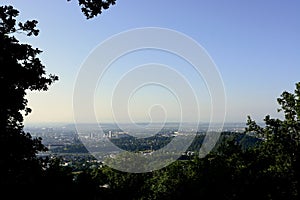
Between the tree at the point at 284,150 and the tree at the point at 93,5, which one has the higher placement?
the tree at the point at 93,5

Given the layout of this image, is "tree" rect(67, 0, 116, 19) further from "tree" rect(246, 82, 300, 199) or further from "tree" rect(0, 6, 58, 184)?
"tree" rect(246, 82, 300, 199)

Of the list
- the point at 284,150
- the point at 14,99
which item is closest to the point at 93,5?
the point at 14,99

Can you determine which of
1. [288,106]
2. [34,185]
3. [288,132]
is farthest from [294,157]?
[34,185]

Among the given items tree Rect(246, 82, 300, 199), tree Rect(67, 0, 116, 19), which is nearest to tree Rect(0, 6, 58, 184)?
tree Rect(67, 0, 116, 19)

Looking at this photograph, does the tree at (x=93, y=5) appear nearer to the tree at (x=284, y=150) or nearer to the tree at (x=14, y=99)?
the tree at (x=14, y=99)

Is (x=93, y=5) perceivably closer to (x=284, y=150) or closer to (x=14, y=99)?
(x=14, y=99)

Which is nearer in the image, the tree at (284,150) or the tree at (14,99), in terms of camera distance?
the tree at (14,99)

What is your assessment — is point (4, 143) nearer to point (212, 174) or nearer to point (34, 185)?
point (34, 185)

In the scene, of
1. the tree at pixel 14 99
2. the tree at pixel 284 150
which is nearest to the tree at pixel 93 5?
the tree at pixel 14 99
